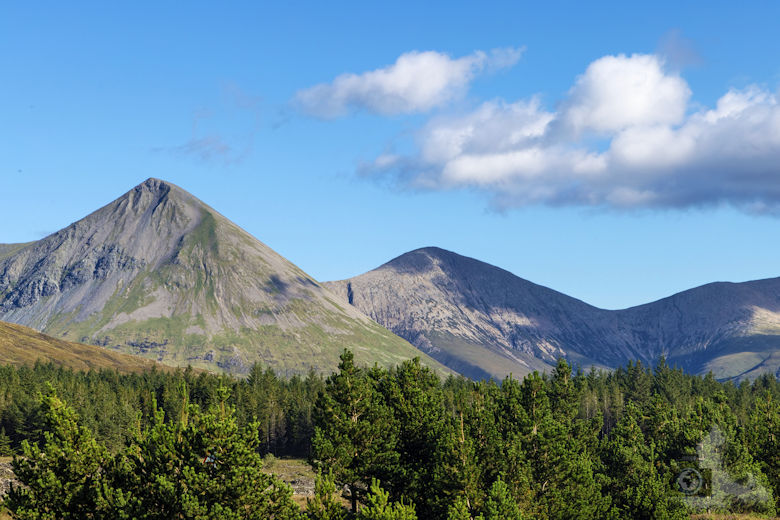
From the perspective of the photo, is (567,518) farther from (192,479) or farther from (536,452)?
(192,479)

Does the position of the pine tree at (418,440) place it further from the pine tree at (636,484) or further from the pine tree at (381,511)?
the pine tree at (636,484)

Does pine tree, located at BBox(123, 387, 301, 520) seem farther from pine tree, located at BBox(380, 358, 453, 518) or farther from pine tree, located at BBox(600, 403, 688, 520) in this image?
pine tree, located at BBox(600, 403, 688, 520)

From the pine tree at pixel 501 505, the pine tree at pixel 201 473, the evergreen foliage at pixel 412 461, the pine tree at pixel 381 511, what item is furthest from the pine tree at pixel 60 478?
the pine tree at pixel 501 505

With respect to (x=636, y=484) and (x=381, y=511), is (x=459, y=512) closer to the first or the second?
(x=381, y=511)

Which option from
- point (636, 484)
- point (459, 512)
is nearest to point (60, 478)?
point (459, 512)

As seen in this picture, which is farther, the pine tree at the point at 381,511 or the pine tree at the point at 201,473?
the pine tree at the point at 381,511

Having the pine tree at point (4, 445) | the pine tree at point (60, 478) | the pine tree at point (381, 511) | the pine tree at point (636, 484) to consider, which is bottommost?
the pine tree at point (4, 445)

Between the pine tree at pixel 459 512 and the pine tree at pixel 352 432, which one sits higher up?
the pine tree at pixel 352 432

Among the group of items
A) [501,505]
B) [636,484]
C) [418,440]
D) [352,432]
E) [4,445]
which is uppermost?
[352,432]

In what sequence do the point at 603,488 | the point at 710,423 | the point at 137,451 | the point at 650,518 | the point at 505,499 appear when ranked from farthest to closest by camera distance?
the point at 710,423 → the point at 603,488 → the point at 650,518 → the point at 505,499 → the point at 137,451

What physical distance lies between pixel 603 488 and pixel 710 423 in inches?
895

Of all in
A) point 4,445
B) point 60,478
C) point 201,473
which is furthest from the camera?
point 4,445

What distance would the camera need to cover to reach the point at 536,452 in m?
90.6

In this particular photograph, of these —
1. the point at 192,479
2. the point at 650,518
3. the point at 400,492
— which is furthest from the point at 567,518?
the point at 192,479
